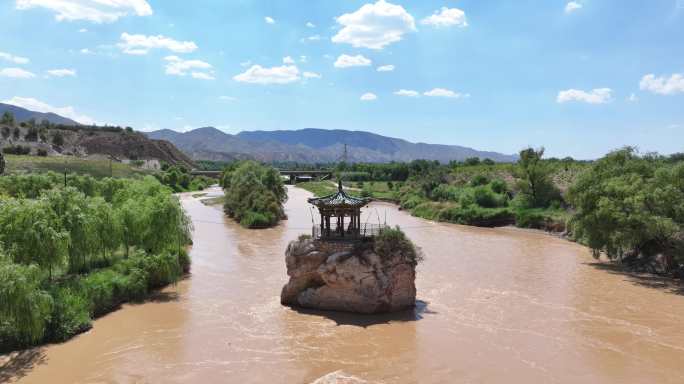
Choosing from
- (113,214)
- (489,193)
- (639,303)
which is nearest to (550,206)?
(489,193)

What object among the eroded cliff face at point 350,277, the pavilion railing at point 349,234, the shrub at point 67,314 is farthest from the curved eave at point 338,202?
the shrub at point 67,314

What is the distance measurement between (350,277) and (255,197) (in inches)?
1568

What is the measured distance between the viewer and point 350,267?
77.3ft

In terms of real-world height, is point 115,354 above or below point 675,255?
below

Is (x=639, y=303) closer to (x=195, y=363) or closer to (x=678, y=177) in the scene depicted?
(x=678, y=177)

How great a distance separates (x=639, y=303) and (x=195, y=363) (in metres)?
23.6

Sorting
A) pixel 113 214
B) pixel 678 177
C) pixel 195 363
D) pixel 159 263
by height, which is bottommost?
pixel 195 363

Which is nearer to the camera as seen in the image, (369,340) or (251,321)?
(369,340)

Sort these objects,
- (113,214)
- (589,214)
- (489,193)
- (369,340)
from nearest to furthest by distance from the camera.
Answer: (369,340), (113,214), (589,214), (489,193)

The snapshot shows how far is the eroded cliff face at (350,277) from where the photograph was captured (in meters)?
23.7

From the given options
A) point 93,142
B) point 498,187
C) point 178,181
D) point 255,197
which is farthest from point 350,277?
point 93,142

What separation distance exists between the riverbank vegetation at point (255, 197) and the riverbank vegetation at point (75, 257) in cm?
2396

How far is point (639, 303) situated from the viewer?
90.0 ft

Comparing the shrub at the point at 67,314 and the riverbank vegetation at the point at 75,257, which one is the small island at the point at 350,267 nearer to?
the riverbank vegetation at the point at 75,257
